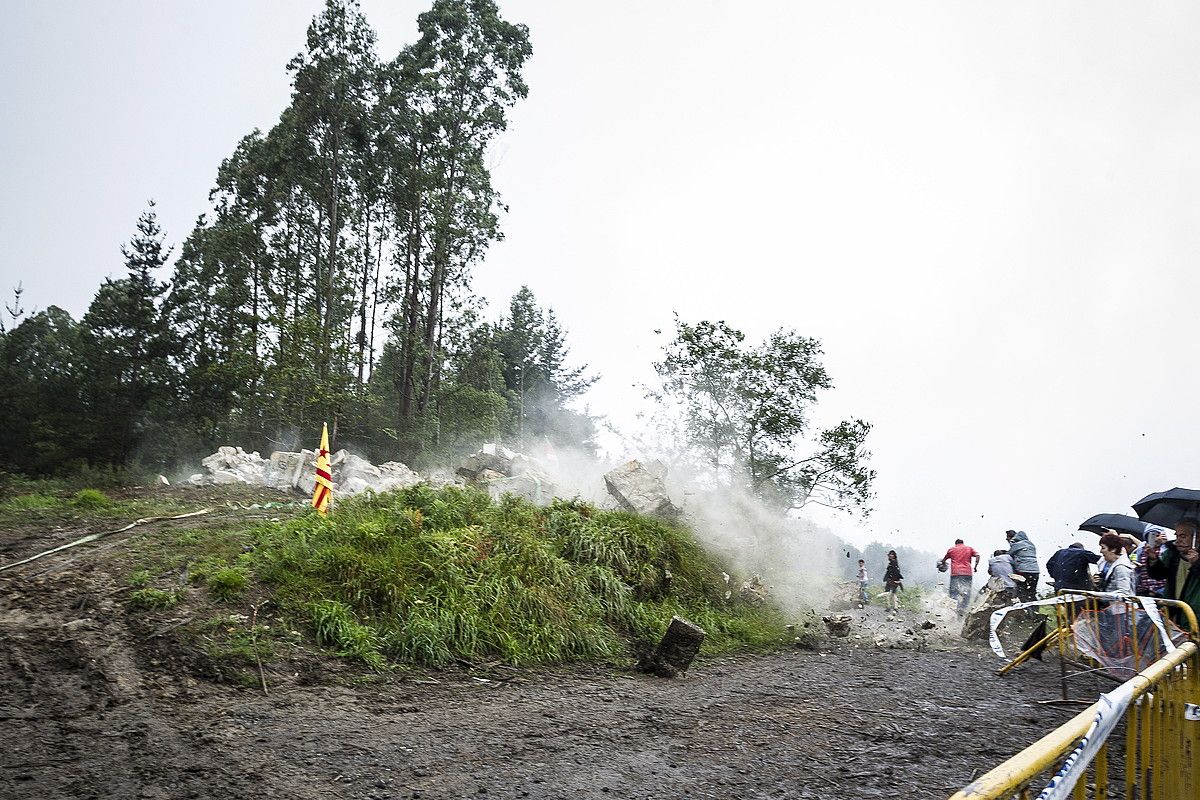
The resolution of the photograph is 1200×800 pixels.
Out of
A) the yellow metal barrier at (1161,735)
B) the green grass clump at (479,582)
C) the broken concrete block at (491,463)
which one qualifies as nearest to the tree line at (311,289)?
the broken concrete block at (491,463)

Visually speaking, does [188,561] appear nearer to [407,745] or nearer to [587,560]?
[407,745]

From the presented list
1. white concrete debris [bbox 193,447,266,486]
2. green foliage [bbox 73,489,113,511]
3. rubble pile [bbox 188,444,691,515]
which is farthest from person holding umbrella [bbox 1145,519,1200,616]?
white concrete debris [bbox 193,447,266,486]

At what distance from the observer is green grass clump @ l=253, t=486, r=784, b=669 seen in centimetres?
724

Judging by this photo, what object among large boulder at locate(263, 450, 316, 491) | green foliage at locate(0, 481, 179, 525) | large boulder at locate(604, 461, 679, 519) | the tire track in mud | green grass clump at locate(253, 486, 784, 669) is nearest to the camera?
the tire track in mud

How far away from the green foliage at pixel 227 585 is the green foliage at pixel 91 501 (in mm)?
5953

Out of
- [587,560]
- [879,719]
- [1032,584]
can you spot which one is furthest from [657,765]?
[1032,584]

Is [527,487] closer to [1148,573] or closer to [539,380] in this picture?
[1148,573]

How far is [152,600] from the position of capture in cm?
668

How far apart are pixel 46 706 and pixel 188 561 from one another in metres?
2.94

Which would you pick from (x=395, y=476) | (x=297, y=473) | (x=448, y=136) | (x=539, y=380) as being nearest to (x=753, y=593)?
(x=395, y=476)

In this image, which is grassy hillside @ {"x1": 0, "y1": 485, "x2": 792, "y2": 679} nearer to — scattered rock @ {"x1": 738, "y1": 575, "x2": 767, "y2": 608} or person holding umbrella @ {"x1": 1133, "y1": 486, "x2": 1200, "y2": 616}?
scattered rock @ {"x1": 738, "y1": 575, "x2": 767, "y2": 608}

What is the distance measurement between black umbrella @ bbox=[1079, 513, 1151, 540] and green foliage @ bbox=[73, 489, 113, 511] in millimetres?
15810

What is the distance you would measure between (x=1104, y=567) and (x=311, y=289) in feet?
96.5

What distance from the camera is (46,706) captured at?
492 cm
